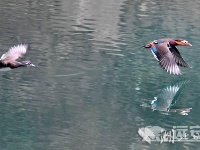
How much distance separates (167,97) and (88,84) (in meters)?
0.91

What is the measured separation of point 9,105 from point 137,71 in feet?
7.16

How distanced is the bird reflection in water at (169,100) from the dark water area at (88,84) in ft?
0.09

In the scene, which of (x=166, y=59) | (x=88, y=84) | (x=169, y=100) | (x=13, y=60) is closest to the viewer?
(x=13, y=60)

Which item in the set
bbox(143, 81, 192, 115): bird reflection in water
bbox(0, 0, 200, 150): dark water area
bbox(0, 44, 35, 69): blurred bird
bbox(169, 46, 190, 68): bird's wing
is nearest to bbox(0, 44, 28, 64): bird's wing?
bbox(0, 44, 35, 69): blurred bird

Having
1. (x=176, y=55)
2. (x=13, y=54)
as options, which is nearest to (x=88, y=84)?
(x=13, y=54)

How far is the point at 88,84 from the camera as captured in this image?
7.73m

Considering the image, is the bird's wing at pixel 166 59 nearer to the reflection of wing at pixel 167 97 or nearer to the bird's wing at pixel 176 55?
the reflection of wing at pixel 167 97

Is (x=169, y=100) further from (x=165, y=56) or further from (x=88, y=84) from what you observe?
(x=88, y=84)

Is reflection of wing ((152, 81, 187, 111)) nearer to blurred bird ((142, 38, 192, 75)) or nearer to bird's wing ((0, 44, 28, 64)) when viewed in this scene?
blurred bird ((142, 38, 192, 75))

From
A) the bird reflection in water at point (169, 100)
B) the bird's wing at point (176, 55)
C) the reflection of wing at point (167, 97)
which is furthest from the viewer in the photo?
Result: the bird's wing at point (176, 55)

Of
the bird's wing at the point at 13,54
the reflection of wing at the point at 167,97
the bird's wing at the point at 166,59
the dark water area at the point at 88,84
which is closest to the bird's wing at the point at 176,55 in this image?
the dark water area at the point at 88,84

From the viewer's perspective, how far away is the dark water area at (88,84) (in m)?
6.09

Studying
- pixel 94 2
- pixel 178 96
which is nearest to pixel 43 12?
pixel 94 2

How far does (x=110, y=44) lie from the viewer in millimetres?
10094
